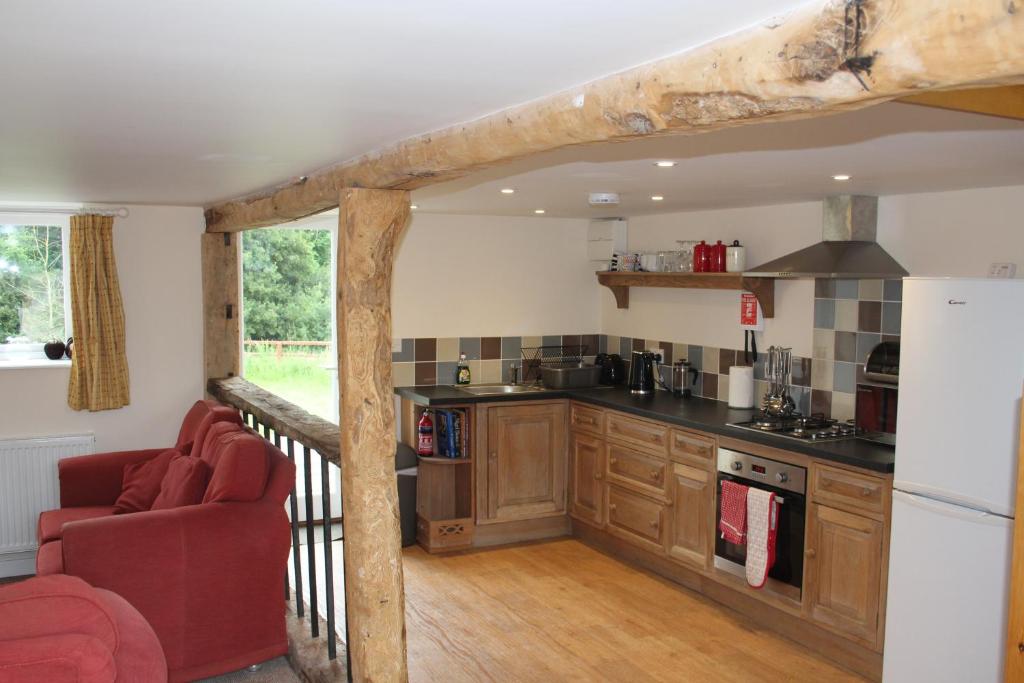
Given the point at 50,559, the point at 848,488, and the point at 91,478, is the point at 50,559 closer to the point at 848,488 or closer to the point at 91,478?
the point at 91,478

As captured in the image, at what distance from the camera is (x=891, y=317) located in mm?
4328

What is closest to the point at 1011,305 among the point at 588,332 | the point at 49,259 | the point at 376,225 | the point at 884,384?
the point at 884,384

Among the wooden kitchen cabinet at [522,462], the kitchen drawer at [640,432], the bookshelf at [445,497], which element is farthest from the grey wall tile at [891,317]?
the bookshelf at [445,497]

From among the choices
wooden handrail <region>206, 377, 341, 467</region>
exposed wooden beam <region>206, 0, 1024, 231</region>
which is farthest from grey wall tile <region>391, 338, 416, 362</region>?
exposed wooden beam <region>206, 0, 1024, 231</region>

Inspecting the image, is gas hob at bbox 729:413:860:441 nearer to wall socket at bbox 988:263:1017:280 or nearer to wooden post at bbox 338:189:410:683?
wall socket at bbox 988:263:1017:280

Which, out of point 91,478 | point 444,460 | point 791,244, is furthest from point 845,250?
point 91,478

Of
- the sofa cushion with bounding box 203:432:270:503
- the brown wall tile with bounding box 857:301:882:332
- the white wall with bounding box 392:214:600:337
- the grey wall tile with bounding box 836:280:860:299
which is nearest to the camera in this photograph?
the sofa cushion with bounding box 203:432:270:503

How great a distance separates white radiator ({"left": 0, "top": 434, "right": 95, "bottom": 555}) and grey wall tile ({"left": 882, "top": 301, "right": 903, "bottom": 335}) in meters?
4.69

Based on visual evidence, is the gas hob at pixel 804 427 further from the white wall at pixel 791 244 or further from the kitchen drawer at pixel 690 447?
the white wall at pixel 791 244

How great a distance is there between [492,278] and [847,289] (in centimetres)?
255

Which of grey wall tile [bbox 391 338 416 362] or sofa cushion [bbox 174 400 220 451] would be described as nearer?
sofa cushion [bbox 174 400 220 451]

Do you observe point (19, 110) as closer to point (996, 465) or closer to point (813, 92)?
point (813, 92)

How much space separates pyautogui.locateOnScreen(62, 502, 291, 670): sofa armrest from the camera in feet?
11.3

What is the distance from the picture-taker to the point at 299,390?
6211mm
